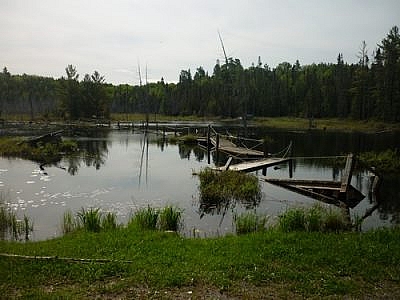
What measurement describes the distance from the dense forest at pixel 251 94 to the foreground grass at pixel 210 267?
47547 millimetres

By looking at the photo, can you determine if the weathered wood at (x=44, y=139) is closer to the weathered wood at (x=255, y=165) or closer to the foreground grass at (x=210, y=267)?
the weathered wood at (x=255, y=165)

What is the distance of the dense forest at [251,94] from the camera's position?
7081 centimetres

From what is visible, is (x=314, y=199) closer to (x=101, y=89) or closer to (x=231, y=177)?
(x=231, y=177)

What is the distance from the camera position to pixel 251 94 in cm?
10656

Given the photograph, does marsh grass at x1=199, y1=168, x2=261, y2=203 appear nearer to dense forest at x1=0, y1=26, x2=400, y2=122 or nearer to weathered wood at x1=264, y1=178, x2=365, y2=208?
weathered wood at x1=264, y1=178, x2=365, y2=208

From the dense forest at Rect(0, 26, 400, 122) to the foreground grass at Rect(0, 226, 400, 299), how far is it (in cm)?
4755

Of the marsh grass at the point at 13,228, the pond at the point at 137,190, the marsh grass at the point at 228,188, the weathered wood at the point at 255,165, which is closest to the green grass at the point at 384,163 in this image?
the pond at the point at 137,190

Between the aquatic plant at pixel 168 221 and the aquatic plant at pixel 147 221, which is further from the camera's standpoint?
the aquatic plant at pixel 168 221

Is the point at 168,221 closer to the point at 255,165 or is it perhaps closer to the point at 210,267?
the point at 210,267

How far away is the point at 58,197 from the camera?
1791 centimetres

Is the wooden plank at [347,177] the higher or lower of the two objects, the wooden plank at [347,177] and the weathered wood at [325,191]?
the higher

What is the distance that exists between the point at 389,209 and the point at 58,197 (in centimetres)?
1464

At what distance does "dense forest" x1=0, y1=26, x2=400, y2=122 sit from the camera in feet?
232

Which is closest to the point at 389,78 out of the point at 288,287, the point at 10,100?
the point at 288,287
